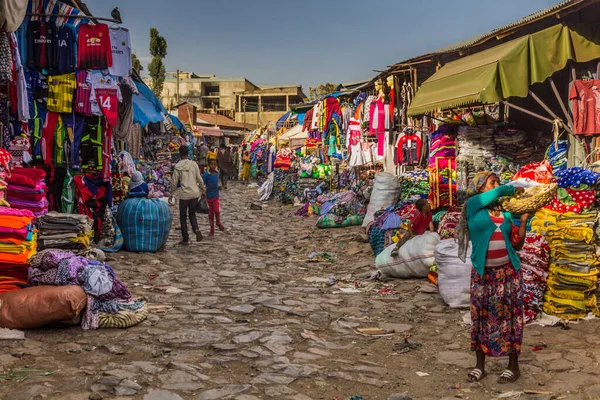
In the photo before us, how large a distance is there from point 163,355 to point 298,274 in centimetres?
465

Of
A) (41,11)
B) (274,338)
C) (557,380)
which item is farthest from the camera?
(41,11)

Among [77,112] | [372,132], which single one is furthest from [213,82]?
[77,112]

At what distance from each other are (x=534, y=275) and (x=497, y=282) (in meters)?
1.90

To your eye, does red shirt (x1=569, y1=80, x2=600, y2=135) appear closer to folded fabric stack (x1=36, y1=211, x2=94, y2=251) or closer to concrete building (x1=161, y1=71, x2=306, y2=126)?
folded fabric stack (x1=36, y1=211, x2=94, y2=251)

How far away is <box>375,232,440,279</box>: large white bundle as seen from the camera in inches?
332

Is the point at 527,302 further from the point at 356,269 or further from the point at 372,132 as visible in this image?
the point at 372,132

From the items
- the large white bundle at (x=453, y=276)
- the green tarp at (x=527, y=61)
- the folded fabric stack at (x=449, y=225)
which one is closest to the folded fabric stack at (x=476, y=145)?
the folded fabric stack at (x=449, y=225)

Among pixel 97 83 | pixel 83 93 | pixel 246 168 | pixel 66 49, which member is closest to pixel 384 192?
pixel 97 83

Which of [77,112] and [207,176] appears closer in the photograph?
[77,112]

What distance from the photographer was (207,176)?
13141 mm

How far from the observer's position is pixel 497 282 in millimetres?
4809

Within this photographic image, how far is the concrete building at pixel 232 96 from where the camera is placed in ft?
187

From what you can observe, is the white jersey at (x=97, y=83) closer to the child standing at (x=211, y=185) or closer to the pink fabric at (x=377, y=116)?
the child standing at (x=211, y=185)

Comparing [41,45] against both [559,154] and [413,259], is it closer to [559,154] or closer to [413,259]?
[413,259]
